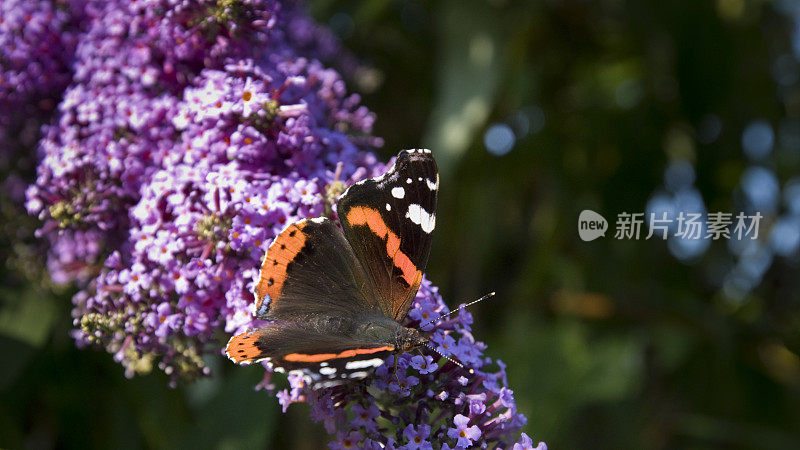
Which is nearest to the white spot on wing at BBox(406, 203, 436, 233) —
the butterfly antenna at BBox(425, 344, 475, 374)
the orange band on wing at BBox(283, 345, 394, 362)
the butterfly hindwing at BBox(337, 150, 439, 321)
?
the butterfly hindwing at BBox(337, 150, 439, 321)

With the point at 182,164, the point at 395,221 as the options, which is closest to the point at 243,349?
the point at 395,221

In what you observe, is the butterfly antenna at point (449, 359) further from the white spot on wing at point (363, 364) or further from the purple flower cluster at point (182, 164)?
the purple flower cluster at point (182, 164)

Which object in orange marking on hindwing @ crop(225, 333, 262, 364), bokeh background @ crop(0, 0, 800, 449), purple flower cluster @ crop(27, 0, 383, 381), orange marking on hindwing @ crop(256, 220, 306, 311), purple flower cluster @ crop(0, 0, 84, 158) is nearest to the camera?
orange marking on hindwing @ crop(225, 333, 262, 364)

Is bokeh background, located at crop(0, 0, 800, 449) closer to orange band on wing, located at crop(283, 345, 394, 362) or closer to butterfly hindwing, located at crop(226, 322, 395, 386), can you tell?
butterfly hindwing, located at crop(226, 322, 395, 386)

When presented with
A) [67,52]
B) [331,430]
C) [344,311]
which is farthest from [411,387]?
[67,52]

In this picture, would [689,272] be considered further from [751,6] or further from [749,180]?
[751,6]

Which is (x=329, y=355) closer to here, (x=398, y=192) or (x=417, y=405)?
(x=417, y=405)

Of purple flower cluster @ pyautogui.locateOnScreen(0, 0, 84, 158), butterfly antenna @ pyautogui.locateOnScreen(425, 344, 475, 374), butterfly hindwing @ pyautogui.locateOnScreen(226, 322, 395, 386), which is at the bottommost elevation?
purple flower cluster @ pyautogui.locateOnScreen(0, 0, 84, 158)

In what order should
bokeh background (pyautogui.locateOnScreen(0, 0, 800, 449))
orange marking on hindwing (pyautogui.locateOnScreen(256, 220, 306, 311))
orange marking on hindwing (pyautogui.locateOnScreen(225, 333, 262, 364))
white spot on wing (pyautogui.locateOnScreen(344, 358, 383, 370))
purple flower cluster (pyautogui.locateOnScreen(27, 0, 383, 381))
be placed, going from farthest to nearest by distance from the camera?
bokeh background (pyautogui.locateOnScreen(0, 0, 800, 449)) → purple flower cluster (pyautogui.locateOnScreen(27, 0, 383, 381)) → orange marking on hindwing (pyautogui.locateOnScreen(256, 220, 306, 311)) → orange marking on hindwing (pyautogui.locateOnScreen(225, 333, 262, 364)) → white spot on wing (pyautogui.locateOnScreen(344, 358, 383, 370))

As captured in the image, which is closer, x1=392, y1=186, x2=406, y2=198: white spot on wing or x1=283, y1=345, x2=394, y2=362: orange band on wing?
x1=283, y1=345, x2=394, y2=362: orange band on wing
